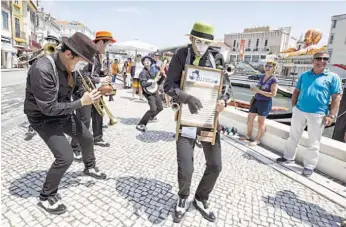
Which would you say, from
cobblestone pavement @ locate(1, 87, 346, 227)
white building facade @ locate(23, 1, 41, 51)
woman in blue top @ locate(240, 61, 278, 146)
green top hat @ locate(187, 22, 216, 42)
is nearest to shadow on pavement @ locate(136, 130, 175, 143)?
cobblestone pavement @ locate(1, 87, 346, 227)

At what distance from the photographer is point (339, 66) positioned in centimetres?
810

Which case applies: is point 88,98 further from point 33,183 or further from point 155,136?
point 155,136

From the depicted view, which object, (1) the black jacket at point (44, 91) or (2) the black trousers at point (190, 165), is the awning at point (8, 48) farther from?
(2) the black trousers at point (190, 165)

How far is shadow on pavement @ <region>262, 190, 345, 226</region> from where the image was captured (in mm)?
3127

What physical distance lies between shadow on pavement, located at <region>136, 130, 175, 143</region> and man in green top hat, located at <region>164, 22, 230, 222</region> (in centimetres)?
294

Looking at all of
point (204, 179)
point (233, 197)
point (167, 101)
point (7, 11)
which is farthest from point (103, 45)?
point (7, 11)

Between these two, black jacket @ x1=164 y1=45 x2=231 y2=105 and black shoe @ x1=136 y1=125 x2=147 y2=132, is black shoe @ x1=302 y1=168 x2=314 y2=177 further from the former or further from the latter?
black shoe @ x1=136 y1=125 x2=147 y2=132

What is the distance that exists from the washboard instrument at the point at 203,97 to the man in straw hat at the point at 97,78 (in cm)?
180

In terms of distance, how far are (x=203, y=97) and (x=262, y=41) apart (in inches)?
3647

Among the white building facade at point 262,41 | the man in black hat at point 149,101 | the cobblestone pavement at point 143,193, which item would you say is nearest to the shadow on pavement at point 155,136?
the man in black hat at point 149,101

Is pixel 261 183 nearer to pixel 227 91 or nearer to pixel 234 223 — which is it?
pixel 234 223

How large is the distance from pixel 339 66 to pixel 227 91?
7.19 metres

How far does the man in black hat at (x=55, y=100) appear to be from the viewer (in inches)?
97.8

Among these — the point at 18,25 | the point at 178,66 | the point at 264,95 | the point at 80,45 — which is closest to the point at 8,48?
the point at 18,25
